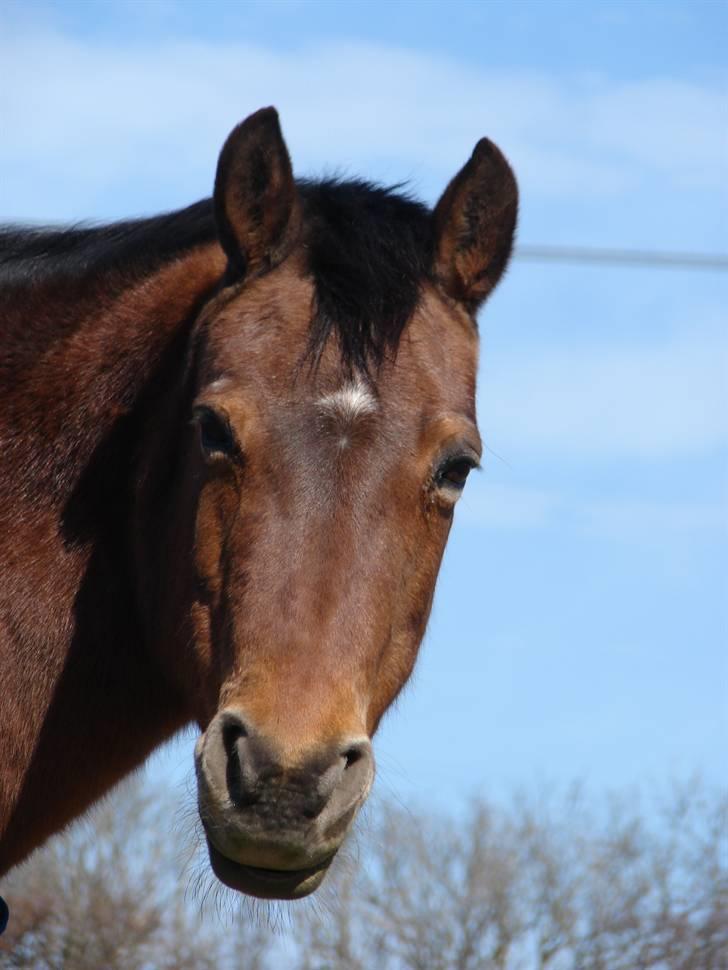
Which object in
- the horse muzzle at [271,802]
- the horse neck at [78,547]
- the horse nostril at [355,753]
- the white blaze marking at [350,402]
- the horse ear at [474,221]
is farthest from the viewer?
the horse ear at [474,221]

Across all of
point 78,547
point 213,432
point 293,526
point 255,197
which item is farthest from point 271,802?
point 255,197

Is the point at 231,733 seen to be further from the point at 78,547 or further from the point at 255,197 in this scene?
the point at 255,197

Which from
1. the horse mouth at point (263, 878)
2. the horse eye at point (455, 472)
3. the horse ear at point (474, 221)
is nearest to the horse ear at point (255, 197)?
the horse ear at point (474, 221)

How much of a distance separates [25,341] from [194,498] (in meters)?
1.00

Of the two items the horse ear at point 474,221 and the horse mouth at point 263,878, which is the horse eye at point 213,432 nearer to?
the horse ear at point 474,221

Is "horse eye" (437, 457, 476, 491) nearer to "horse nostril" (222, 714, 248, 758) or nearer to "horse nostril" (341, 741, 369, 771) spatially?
"horse nostril" (341, 741, 369, 771)

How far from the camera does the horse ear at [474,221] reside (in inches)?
204

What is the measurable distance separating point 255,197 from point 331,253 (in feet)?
1.22

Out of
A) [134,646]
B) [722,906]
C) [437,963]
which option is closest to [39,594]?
[134,646]

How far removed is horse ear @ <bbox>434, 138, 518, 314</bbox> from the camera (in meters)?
5.17

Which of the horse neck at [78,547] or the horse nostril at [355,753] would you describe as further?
the horse neck at [78,547]

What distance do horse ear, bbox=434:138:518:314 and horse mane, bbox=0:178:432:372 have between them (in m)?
0.08

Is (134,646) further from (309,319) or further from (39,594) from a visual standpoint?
(309,319)

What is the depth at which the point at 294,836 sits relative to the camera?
4.05 m
